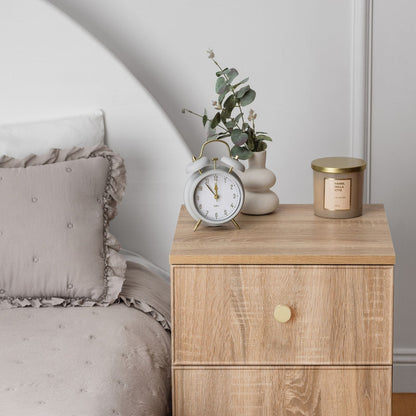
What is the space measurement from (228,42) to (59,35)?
49 cm

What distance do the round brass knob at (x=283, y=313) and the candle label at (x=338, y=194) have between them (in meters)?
0.32

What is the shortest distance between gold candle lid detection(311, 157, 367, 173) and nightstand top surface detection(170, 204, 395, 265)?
119 millimetres

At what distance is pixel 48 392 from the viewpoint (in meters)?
1.39

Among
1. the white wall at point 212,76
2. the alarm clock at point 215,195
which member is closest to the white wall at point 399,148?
the white wall at point 212,76

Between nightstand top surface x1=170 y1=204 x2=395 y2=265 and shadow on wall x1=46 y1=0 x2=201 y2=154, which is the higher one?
shadow on wall x1=46 y1=0 x2=201 y2=154

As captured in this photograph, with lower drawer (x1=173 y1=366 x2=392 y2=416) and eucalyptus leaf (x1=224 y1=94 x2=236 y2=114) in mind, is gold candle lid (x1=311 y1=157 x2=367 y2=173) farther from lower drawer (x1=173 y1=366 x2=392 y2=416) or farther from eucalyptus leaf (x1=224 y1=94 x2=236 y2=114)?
lower drawer (x1=173 y1=366 x2=392 y2=416)

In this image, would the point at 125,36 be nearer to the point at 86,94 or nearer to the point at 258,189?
the point at 86,94

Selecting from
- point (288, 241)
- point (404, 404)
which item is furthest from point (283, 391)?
point (404, 404)

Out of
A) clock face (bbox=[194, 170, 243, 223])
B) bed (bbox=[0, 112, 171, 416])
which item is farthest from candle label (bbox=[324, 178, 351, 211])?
bed (bbox=[0, 112, 171, 416])

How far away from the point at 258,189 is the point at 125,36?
2.36 feet

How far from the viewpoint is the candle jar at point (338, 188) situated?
172cm

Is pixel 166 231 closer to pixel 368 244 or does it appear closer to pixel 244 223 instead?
pixel 244 223

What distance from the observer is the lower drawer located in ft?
5.19

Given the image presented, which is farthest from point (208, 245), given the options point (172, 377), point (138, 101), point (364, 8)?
point (364, 8)
